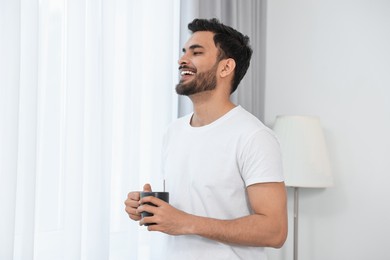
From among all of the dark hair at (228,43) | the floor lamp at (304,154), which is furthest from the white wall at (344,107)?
the dark hair at (228,43)

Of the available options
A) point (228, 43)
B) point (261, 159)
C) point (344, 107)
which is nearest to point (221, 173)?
point (261, 159)

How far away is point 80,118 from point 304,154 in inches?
45.2

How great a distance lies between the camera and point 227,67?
1.70 metres

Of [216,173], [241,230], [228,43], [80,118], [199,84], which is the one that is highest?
[228,43]

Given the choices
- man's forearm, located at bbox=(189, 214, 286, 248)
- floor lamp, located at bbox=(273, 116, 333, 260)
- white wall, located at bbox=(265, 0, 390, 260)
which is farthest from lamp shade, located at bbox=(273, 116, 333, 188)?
man's forearm, located at bbox=(189, 214, 286, 248)

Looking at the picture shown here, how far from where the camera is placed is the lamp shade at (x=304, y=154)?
231 centimetres

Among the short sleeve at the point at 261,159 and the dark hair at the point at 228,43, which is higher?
the dark hair at the point at 228,43

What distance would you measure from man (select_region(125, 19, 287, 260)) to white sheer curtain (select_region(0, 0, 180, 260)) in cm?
32

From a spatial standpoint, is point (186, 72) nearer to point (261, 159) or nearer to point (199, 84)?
point (199, 84)

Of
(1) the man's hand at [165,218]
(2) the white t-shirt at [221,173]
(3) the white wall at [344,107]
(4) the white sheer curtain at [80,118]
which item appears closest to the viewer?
(1) the man's hand at [165,218]

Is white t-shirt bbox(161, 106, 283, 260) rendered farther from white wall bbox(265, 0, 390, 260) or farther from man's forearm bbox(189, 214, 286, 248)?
white wall bbox(265, 0, 390, 260)

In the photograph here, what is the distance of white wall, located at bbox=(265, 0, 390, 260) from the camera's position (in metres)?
2.56

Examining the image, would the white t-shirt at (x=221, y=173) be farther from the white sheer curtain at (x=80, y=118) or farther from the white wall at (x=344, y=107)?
the white wall at (x=344, y=107)

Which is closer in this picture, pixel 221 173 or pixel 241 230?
pixel 241 230
